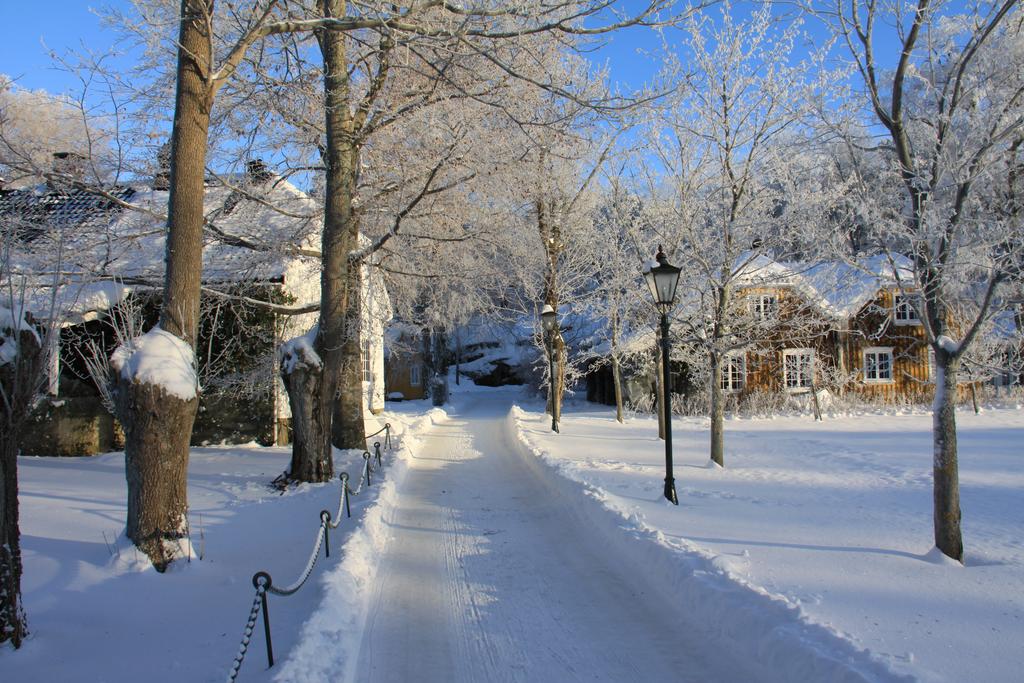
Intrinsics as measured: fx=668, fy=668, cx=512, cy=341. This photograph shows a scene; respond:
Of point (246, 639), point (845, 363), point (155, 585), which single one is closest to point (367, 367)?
point (155, 585)

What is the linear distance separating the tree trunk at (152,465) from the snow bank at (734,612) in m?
4.24

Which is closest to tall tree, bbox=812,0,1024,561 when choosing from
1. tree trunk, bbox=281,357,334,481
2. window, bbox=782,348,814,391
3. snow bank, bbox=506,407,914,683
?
snow bank, bbox=506,407,914,683

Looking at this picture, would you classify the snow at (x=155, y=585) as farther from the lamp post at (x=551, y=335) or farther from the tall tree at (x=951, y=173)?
the lamp post at (x=551, y=335)

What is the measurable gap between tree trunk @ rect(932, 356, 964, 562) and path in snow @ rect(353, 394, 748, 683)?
3.33 metres

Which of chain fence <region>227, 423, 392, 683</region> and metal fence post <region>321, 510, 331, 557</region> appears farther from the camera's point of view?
metal fence post <region>321, 510, 331, 557</region>

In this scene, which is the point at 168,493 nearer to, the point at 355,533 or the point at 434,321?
the point at 355,533

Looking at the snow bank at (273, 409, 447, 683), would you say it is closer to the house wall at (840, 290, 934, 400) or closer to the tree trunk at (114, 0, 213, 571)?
the tree trunk at (114, 0, 213, 571)

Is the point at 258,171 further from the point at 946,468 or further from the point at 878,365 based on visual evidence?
the point at 878,365

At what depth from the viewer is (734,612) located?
179 inches

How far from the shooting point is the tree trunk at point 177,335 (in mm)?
5992

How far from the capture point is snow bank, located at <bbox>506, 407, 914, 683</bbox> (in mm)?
3678

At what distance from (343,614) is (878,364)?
30.7 m

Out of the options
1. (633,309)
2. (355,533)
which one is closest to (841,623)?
(355,533)

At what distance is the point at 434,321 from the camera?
29.1 meters
